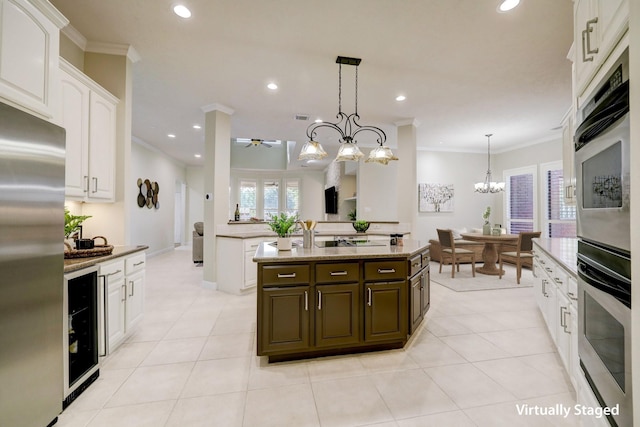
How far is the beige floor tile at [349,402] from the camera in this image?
165 centimetres

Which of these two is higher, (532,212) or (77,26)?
(77,26)

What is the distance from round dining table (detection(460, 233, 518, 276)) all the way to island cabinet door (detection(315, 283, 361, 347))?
4.38 metres

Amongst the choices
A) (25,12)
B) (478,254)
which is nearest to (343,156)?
(25,12)

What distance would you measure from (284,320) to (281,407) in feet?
1.94

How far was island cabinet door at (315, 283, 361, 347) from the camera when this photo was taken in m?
2.27

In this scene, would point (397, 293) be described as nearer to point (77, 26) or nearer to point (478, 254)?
point (77, 26)

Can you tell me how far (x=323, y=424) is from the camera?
5.31 feet

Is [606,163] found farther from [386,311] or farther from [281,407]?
[281,407]

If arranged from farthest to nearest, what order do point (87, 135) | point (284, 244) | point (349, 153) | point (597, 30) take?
1. point (349, 153)
2. point (284, 244)
3. point (87, 135)
4. point (597, 30)

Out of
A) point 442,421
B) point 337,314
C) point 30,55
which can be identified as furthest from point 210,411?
point 30,55

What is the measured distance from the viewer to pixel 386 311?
240 cm

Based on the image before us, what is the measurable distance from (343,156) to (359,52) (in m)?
1.09

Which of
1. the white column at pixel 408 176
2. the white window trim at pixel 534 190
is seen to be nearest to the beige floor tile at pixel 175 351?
the white column at pixel 408 176

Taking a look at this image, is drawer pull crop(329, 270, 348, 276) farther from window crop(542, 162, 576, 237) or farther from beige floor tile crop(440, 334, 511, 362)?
window crop(542, 162, 576, 237)
